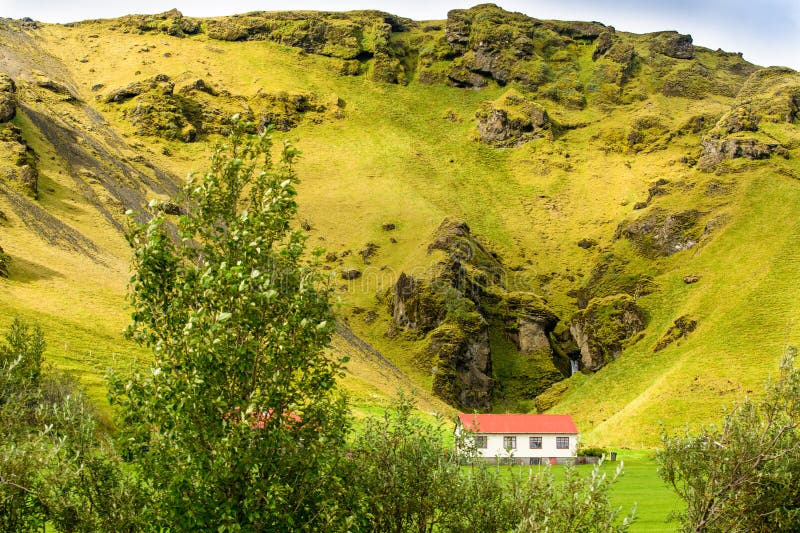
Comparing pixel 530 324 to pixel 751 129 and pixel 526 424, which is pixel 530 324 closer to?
pixel 526 424

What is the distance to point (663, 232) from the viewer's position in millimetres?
150875

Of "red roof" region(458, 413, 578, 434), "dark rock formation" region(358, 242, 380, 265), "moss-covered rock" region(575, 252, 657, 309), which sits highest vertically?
"dark rock formation" region(358, 242, 380, 265)

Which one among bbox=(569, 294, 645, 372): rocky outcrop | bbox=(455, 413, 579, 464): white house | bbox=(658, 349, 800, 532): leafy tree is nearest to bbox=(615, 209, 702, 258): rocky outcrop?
bbox=(569, 294, 645, 372): rocky outcrop

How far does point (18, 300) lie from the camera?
3824 inches

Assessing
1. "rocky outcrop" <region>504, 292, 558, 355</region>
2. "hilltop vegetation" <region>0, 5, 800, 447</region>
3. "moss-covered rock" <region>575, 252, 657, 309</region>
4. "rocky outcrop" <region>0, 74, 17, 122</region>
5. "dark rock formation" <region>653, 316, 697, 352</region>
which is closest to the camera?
"hilltop vegetation" <region>0, 5, 800, 447</region>

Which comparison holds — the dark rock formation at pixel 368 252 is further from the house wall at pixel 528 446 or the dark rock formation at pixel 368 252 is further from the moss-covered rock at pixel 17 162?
the house wall at pixel 528 446

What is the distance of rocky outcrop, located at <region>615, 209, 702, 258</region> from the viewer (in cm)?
14616

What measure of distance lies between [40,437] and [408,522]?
12.8 m

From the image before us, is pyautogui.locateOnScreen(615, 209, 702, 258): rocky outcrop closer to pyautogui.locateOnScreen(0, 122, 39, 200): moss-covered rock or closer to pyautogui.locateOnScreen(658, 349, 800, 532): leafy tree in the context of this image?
pyautogui.locateOnScreen(658, 349, 800, 532): leafy tree

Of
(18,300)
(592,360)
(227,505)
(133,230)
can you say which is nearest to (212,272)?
(133,230)

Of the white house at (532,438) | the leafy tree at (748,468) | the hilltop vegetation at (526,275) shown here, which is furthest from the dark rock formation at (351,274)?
the leafy tree at (748,468)

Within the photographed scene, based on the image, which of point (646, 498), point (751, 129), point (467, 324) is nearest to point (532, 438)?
point (646, 498)

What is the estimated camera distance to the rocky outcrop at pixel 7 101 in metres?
166

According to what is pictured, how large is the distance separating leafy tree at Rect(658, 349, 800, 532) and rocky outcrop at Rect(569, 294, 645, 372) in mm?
102743
